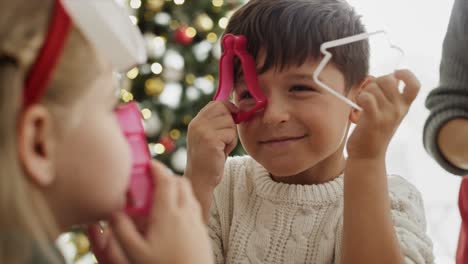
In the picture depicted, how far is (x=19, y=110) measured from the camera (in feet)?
1.83

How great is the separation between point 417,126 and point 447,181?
25 centimetres

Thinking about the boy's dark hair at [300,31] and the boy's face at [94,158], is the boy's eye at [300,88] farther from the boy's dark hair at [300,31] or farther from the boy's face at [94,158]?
the boy's face at [94,158]

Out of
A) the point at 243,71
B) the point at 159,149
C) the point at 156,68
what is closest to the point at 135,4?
the point at 156,68

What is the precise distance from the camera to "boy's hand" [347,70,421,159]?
931 millimetres

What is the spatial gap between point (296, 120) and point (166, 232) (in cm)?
47

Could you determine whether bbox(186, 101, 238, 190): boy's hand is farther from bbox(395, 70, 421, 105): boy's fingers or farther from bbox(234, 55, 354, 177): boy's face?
bbox(395, 70, 421, 105): boy's fingers

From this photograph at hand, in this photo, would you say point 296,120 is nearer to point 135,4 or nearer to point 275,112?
point 275,112

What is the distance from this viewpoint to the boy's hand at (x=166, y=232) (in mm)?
631

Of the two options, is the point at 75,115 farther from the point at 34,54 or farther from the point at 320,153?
the point at 320,153

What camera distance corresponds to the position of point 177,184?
69 cm

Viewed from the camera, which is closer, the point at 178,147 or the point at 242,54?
the point at 242,54

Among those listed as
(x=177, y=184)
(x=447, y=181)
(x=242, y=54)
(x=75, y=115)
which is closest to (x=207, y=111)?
(x=242, y=54)

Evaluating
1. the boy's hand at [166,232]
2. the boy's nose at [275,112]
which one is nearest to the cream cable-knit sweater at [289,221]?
the boy's nose at [275,112]

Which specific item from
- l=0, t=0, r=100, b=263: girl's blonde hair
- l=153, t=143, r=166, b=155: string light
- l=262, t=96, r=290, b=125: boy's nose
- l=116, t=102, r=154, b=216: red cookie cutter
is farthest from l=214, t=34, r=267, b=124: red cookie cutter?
l=153, t=143, r=166, b=155: string light
